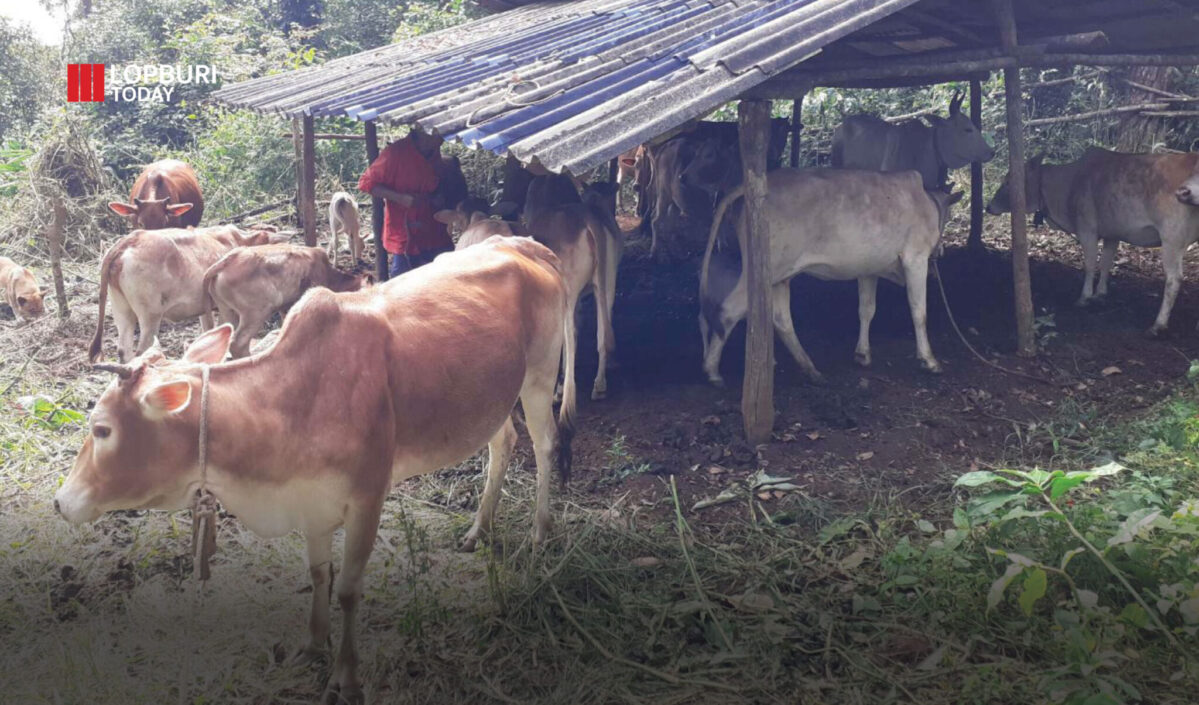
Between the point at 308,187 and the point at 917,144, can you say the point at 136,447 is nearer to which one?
the point at 308,187

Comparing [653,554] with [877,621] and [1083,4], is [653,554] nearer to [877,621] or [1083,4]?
[877,621]

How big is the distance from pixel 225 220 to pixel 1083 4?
434 inches

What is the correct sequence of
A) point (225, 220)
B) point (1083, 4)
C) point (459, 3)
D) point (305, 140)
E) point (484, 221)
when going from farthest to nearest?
1. point (459, 3)
2. point (225, 220)
3. point (305, 140)
4. point (1083, 4)
5. point (484, 221)

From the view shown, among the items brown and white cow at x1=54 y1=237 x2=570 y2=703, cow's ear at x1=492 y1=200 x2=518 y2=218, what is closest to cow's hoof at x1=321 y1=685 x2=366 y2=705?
brown and white cow at x1=54 y1=237 x2=570 y2=703

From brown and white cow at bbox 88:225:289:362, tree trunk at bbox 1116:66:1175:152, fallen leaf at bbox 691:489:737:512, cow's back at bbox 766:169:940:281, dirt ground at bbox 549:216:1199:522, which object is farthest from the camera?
tree trunk at bbox 1116:66:1175:152

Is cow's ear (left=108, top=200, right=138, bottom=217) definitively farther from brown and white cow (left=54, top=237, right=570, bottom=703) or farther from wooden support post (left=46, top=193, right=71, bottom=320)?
brown and white cow (left=54, top=237, right=570, bottom=703)

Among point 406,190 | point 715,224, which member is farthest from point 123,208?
point 715,224

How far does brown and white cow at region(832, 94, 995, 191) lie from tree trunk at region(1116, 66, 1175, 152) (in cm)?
266

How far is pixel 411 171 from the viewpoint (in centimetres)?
876

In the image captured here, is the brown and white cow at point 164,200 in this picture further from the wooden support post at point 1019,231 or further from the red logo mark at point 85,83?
the red logo mark at point 85,83

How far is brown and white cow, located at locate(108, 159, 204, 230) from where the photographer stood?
10.3 metres

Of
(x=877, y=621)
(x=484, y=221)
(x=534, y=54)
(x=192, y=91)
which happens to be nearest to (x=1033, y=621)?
(x=877, y=621)

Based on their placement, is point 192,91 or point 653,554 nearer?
point 653,554

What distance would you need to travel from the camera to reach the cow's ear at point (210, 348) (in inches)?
163
